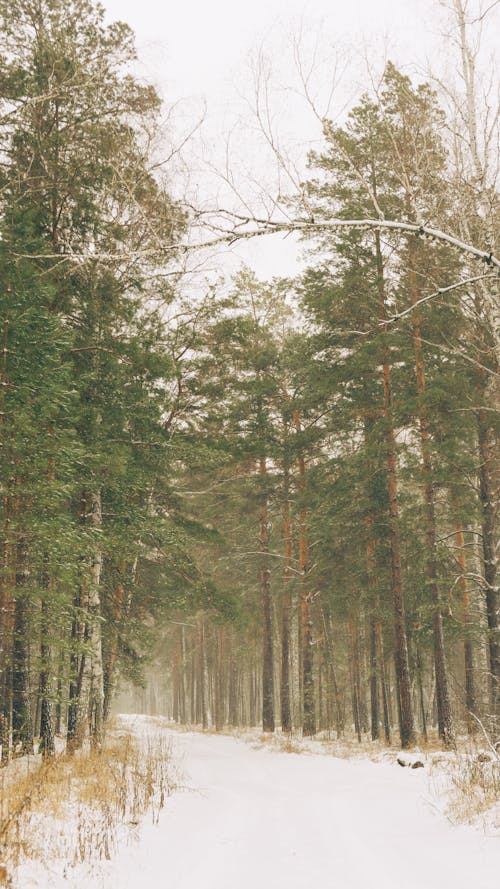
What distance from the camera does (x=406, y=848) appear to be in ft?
16.7

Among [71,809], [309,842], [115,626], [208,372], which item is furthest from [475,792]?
[208,372]

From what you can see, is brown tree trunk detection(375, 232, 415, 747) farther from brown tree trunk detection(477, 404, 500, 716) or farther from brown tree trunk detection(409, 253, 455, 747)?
brown tree trunk detection(477, 404, 500, 716)

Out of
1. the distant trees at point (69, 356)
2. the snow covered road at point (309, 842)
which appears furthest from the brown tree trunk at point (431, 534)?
the distant trees at point (69, 356)

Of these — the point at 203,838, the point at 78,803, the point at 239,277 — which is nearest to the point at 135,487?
the point at 78,803

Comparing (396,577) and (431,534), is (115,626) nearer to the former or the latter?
(396,577)

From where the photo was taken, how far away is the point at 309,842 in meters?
5.43

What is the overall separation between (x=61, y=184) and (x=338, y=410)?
1013cm

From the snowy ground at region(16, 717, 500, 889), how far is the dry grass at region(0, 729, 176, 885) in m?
0.19

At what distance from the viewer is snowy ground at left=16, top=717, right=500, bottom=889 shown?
4.23 m

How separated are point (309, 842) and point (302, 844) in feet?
0.42

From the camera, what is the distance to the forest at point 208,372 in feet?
22.7

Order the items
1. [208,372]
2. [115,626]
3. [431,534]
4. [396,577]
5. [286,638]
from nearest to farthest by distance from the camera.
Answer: [115,626], [431,534], [396,577], [208,372], [286,638]

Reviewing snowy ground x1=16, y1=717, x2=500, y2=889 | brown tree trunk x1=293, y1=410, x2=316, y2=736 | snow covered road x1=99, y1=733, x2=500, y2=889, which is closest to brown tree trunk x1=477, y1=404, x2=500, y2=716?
snow covered road x1=99, y1=733, x2=500, y2=889

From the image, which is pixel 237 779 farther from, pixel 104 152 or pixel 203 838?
pixel 104 152
